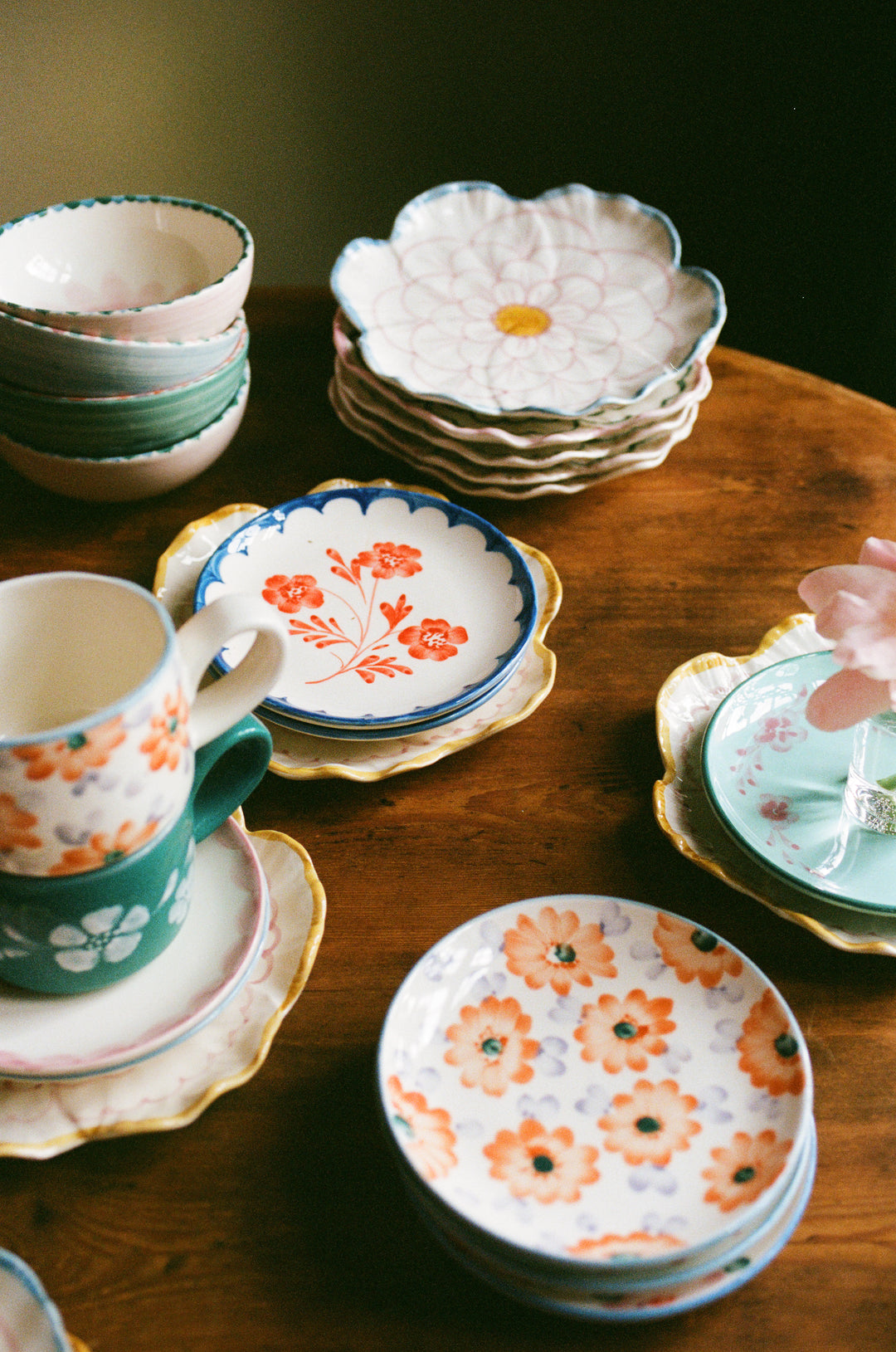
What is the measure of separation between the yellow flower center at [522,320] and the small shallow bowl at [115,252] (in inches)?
9.3

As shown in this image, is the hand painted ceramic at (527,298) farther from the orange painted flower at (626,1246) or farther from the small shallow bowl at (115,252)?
Result: the orange painted flower at (626,1246)

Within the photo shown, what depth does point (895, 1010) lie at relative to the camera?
521 millimetres

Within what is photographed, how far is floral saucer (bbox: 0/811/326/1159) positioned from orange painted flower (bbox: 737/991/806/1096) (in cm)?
21

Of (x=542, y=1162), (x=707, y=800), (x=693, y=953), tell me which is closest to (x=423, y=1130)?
(x=542, y=1162)

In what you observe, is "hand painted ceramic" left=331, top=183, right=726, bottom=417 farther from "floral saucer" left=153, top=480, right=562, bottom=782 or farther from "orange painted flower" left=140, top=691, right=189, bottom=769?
"orange painted flower" left=140, top=691, right=189, bottom=769

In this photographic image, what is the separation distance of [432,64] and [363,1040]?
177 cm

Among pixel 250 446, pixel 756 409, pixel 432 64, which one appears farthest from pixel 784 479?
pixel 432 64

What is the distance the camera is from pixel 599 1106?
18.2 inches

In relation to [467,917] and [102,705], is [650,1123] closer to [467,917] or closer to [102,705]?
Answer: [467,917]

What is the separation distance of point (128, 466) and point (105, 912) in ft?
1.41

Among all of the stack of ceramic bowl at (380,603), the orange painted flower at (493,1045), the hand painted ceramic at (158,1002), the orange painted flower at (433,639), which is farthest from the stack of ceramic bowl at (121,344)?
the orange painted flower at (493,1045)

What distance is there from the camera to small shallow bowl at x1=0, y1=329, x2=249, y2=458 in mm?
734

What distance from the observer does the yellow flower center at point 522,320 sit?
95 cm

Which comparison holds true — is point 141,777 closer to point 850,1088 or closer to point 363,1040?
point 363,1040
